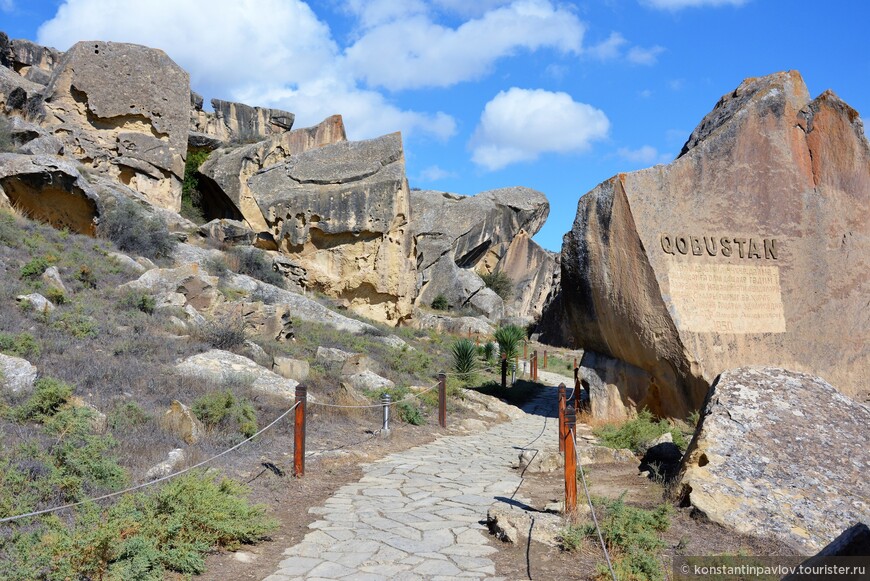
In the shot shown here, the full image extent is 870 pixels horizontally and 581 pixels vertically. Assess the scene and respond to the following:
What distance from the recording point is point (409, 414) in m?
10.0

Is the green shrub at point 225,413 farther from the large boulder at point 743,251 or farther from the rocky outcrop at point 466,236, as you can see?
the rocky outcrop at point 466,236

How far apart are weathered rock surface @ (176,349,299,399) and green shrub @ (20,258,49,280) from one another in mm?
3423

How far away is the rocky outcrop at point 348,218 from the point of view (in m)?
21.0

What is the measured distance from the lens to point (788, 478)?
194 inches

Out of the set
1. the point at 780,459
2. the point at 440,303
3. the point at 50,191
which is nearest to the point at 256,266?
the point at 50,191

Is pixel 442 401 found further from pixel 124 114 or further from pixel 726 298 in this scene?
pixel 124 114

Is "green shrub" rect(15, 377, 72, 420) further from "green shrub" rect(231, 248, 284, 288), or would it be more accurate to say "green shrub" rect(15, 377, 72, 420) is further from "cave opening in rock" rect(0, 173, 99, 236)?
"green shrub" rect(231, 248, 284, 288)

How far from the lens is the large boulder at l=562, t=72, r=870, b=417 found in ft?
28.3

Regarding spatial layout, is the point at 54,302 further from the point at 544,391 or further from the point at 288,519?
the point at 544,391

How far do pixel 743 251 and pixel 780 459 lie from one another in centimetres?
442

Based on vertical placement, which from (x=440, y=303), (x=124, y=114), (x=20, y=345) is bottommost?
(x=20, y=345)

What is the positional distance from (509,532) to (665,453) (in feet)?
9.34

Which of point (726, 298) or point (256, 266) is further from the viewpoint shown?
point (256, 266)

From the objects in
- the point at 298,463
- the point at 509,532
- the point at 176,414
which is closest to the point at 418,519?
the point at 509,532
